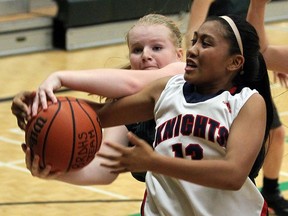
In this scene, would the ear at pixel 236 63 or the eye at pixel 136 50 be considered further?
→ the eye at pixel 136 50

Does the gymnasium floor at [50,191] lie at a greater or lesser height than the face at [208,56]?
lesser

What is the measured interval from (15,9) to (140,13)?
1766mm

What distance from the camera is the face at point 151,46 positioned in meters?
3.51

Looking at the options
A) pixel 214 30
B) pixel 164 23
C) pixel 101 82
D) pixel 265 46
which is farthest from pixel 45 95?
pixel 265 46

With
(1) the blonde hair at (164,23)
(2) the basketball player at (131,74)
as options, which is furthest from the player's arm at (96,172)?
(1) the blonde hair at (164,23)

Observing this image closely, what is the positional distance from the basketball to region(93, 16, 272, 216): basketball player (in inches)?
8.2

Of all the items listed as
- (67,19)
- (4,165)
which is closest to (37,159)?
(4,165)

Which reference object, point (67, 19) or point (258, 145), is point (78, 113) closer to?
point (258, 145)

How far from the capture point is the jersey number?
2965 mm

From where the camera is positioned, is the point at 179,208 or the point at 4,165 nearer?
the point at 179,208

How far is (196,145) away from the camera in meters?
2.97

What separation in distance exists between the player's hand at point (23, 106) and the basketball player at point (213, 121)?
0.38 metres

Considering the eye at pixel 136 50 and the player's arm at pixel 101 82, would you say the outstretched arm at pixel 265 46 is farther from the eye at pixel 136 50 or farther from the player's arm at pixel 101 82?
the player's arm at pixel 101 82

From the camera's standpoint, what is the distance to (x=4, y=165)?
21.9 ft
